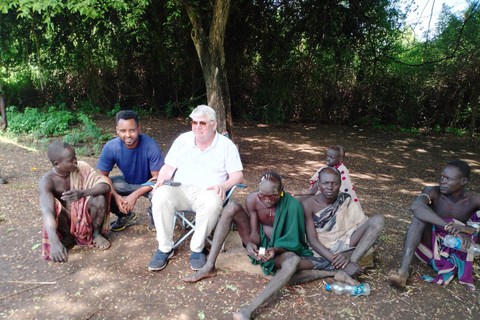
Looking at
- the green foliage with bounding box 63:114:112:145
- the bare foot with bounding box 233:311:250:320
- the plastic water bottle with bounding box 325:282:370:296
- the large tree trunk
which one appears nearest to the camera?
the bare foot with bounding box 233:311:250:320

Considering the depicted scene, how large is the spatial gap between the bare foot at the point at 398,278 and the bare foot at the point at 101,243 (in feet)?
8.80

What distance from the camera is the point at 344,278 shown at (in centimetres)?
284

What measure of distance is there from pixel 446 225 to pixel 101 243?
3200 mm

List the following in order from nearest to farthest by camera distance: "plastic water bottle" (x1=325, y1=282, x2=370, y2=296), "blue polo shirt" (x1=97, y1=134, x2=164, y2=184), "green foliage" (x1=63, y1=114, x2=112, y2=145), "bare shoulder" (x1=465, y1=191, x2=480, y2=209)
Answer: "plastic water bottle" (x1=325, y1=282, x2=370, y2=296) → "bare shoulder" (x1=465, y1=191, x2=480, y2=209) → "blue polo shirt" (x1=97, y1=134, x2=164, y2=184) → "green foliage" (x1=63, y1=114, x2=112, y2=145)

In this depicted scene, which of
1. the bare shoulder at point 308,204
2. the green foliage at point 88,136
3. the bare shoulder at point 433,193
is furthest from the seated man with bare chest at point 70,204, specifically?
the green foliage at point 88,136

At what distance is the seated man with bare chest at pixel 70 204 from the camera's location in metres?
3.06

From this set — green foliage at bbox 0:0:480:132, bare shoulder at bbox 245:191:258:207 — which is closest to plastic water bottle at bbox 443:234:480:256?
bare shoulder at bbox 245:191:258:207

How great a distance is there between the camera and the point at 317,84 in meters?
10.4

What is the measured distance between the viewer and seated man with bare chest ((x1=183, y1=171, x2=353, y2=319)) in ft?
9.05

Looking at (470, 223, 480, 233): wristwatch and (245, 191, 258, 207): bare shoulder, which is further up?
(245, 191, 258, 207): bare shoulder

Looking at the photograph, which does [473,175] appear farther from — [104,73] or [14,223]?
[104,73]

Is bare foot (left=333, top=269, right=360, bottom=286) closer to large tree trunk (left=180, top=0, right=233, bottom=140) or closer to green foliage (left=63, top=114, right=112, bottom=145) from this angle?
large tree trunk (left=180, top=0, right=233, bottom=140)

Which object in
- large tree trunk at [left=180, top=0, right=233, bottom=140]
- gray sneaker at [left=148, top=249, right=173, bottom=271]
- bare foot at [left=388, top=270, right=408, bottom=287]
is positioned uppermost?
large tree trunk at [left=180, top=0, right=233, bottom=140]

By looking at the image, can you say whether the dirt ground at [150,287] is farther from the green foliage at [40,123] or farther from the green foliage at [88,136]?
the green foliage at [40,123]
